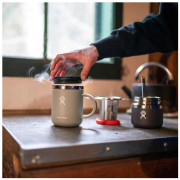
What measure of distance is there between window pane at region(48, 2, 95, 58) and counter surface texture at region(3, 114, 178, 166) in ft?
2.86

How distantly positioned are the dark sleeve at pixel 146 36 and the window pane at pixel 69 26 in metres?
0.65

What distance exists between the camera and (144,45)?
106cm

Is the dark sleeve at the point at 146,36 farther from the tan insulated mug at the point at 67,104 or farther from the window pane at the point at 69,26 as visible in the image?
the window pane at the point at 69,26

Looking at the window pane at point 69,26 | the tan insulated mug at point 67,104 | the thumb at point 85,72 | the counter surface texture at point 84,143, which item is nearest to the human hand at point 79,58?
the thumb at point 85,72

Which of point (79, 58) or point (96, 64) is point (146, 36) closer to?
point (79, 58)

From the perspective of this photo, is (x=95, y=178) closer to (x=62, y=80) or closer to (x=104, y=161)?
(x=104, y=161)

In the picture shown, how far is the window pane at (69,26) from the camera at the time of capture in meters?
1.65

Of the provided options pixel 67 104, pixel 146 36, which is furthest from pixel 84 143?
pixel 146 36

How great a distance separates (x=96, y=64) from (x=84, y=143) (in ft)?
3.41

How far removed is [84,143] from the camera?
68 centimetres

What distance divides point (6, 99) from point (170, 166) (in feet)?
3.37

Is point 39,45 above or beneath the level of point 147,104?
above

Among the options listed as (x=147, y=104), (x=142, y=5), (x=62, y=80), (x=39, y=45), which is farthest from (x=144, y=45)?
(x=142, y=5)

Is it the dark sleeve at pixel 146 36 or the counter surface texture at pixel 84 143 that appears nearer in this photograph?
the counter surface texture at pixel 84 143
